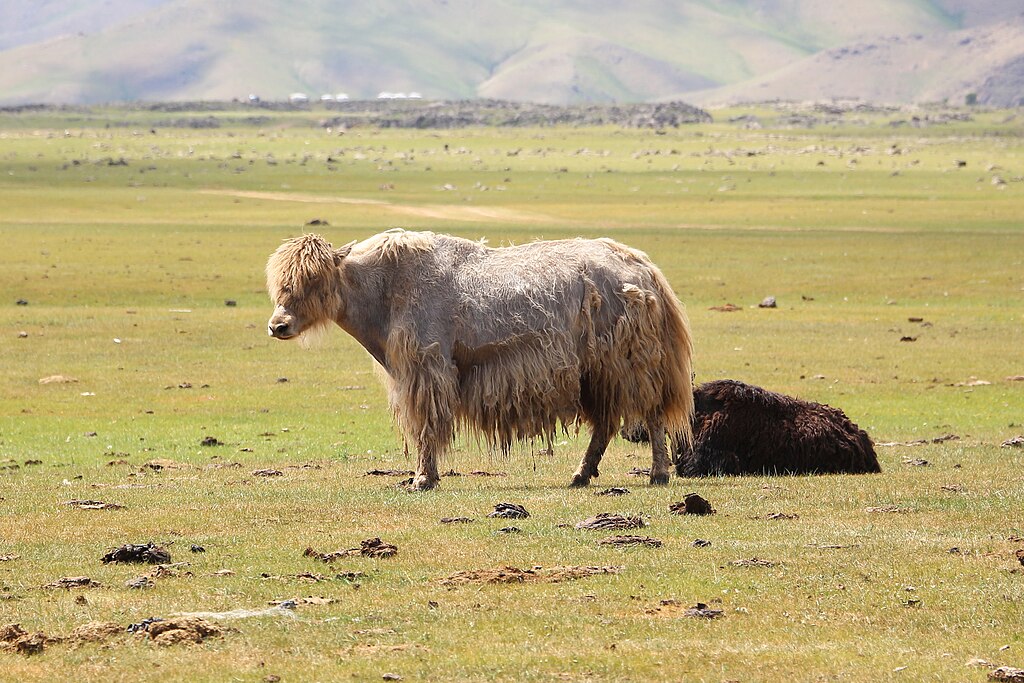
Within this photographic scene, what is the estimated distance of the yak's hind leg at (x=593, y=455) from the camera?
45.4ft

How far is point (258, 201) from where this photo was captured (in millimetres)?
63406

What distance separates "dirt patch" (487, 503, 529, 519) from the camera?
11570 mm

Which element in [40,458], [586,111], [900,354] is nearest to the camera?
[40,458]

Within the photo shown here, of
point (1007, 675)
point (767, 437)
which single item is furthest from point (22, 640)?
point (767, 437)

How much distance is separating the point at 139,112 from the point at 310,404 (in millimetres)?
174894

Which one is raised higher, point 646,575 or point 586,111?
point 586,111

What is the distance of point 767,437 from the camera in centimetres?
1428

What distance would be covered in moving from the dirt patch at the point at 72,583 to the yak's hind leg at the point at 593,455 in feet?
17.7

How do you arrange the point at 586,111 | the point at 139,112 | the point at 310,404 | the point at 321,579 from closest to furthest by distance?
the point at 321,579 → the point at 310,404 → the point at 586,111 → the point at 139,112

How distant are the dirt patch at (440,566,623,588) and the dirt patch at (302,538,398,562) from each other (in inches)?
28.1

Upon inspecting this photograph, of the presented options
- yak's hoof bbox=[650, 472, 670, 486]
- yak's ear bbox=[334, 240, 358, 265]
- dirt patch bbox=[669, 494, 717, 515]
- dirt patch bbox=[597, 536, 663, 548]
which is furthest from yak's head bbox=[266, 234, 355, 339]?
dirt patch bbox=[597, 536, 663, 548]

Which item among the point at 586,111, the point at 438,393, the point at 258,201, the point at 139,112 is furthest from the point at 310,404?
the point at 139,112

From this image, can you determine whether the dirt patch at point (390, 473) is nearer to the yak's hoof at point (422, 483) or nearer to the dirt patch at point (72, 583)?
the yak's hoof at point (422, 483)

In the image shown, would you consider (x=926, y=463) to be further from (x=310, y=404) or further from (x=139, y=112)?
(x=139, y=112)
